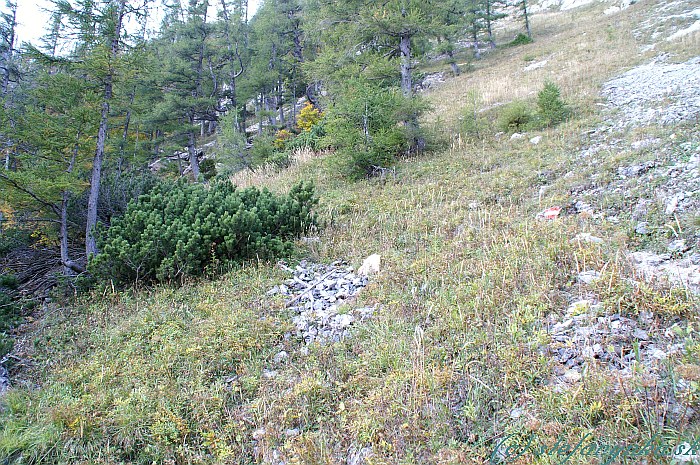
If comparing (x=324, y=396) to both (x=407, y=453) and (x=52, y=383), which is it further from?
(x=52, y=383)

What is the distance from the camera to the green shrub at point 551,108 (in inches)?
395

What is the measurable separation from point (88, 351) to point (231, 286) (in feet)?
5.91

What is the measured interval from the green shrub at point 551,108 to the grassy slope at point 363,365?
379 centimetres

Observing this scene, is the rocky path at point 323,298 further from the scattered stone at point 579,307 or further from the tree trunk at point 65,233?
the tree trunk at point 65,233

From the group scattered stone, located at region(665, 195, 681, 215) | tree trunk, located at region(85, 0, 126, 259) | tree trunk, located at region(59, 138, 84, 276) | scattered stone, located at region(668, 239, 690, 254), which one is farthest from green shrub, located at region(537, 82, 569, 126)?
tree trunk, located at region(59, 138, 84, 276)

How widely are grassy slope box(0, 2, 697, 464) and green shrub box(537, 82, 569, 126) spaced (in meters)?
3.79

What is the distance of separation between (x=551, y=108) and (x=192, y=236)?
9127mm

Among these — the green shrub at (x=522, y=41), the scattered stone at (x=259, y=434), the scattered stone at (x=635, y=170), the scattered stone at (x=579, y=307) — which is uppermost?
the green shrub at (x=522, y=41)

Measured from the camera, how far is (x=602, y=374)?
2.61 meters

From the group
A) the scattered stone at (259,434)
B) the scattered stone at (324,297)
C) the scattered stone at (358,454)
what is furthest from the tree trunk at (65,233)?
the scattered stone at (358,454)

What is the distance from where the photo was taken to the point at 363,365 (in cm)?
351

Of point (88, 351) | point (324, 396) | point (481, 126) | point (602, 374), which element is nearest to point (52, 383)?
point (88, 351)

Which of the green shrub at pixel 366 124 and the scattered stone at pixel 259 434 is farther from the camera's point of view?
the green shrub at pixel 366 124

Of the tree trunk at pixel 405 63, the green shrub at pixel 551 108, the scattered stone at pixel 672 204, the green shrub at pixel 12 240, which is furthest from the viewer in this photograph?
the tree trunk at pixel 405 63
